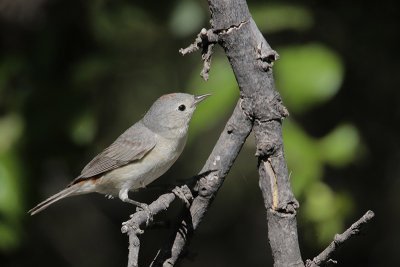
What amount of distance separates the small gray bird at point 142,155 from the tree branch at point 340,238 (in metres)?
1.61

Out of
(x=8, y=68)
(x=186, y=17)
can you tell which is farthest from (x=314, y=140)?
(x=8, y=68)

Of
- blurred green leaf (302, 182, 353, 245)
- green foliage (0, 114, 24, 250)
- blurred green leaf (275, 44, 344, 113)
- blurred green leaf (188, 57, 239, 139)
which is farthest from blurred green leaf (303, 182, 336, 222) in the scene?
green foliage (0, 114, 24, 250)

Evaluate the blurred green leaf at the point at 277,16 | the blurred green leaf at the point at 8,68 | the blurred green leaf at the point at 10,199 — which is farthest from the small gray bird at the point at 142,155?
the blurred green leaf at the point at 8,68

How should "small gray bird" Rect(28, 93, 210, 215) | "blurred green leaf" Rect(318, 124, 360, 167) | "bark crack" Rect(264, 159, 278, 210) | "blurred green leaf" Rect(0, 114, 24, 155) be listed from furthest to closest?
"small gray bird" Rect(28, 93, 210, 215)
"blurred green leaf" Rect(0, 114, 24, 155)
"blurred green leaf" Rect(318, 124, 360, 167)
"bark crack" Rect(264, 159, 278, 210)

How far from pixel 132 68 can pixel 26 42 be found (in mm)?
848

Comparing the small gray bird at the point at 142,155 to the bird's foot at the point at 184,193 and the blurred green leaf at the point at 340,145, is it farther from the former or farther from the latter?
the bird's foot at the point at 184,193

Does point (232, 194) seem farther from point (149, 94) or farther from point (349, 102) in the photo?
point (349, 102)

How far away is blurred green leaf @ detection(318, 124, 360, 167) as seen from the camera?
11.2ft

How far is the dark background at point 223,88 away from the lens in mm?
3244

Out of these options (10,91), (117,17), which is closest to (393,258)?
(117,17)

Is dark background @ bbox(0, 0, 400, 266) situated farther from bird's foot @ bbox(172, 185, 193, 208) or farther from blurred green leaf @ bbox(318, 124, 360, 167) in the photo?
bird's foot @ bbox(172, 185, 193, 208)

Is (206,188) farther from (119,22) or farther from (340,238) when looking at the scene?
(119,22)

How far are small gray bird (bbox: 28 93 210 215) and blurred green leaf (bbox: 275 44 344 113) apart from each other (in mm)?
783

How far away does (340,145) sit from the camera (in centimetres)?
351
